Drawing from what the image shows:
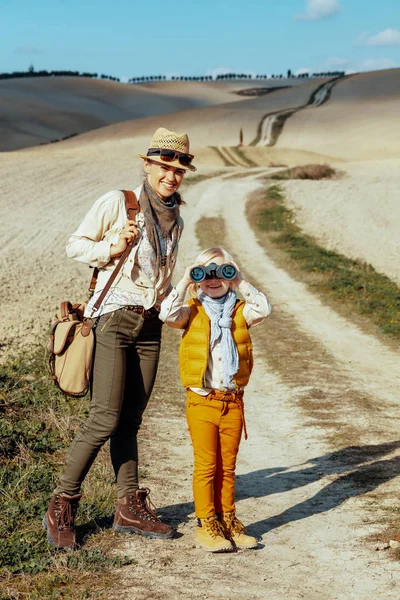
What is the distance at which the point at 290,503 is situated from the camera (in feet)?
21.5

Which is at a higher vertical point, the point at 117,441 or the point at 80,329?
the point at 80,329

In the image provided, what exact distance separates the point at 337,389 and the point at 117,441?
200 inches

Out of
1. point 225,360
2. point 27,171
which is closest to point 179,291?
point 225,360

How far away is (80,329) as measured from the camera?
5344 mm

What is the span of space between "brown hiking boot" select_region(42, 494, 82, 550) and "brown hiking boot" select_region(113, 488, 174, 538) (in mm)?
343

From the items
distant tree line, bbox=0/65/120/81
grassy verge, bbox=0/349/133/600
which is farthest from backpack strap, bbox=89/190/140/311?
distant tree line, bbox=0/65/120/81

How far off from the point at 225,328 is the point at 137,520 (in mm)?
1337

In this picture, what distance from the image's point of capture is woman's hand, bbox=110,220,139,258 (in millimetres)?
5132

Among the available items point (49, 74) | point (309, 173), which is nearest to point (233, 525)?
point (309, 173)

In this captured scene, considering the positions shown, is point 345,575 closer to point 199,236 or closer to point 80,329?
point 80,329

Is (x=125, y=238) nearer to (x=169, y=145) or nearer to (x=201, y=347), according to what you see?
(x=169, y=145)

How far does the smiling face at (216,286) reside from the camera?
545 cm

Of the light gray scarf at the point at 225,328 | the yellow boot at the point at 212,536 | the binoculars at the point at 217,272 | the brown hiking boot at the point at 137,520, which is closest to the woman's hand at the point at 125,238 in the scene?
the binoculars at the point at 217,272

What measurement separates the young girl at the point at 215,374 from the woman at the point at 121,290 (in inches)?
8.3
